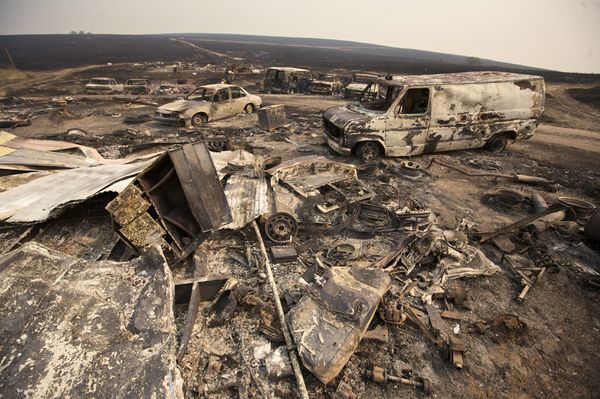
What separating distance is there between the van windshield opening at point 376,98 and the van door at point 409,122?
1.21ft

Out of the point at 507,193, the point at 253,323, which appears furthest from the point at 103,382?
the point at 507,193

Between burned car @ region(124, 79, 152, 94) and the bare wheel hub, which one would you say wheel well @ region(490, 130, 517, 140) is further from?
burned car @ region(124, 79, 152, 94)

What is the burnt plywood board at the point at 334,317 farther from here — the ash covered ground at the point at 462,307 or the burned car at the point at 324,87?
the burned car at the point at 324,87

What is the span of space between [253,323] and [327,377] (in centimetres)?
132

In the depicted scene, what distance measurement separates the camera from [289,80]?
21.6 m

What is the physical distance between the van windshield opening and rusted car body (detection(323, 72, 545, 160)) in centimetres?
3

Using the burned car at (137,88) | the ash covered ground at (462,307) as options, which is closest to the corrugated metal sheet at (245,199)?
the ash covered ground at (462,307)

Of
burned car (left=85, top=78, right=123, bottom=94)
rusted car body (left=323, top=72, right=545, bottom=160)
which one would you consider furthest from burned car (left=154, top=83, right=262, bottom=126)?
burned car (left=85, top=78, right=123, bottom=94)

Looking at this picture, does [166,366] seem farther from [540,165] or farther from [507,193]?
[540,165]

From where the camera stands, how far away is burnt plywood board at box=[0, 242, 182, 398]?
2270 millimetres

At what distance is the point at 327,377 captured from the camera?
3.15 m

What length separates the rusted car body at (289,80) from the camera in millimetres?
21562

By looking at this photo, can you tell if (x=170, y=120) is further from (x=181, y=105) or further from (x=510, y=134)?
(x=510, y=134)

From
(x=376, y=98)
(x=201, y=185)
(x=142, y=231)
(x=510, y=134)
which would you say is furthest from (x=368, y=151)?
(x=142, y=231)
